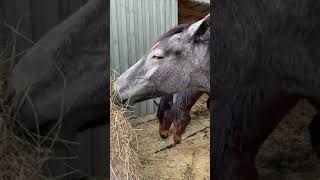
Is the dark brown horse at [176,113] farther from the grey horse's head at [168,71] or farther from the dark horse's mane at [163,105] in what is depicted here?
the grey horse's head at [168,71]

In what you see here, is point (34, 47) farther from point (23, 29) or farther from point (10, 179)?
point (10, 179)

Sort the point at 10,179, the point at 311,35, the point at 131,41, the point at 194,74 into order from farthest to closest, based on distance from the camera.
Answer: the point at 131,41 < the point at 194,74 < the point at 10,179 < the point at 311,35

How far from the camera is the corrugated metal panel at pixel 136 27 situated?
2348 millimetres

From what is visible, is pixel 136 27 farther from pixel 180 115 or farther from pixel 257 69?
pixel 257 69

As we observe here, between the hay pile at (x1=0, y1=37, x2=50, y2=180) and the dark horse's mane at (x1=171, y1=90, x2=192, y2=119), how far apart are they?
125 cm

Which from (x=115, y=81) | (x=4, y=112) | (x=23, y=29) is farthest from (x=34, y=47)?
(x=115, y=81)

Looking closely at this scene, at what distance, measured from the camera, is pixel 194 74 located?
2.06 meters

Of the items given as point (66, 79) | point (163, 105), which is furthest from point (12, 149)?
point (163, 105)

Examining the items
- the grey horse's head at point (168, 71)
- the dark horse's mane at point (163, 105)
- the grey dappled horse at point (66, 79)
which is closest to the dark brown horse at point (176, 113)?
the dark horse's mane at point (163, 105)

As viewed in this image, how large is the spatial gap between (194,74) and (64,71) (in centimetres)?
94

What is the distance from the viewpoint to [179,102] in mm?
2471

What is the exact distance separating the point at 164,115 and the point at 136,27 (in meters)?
0.53

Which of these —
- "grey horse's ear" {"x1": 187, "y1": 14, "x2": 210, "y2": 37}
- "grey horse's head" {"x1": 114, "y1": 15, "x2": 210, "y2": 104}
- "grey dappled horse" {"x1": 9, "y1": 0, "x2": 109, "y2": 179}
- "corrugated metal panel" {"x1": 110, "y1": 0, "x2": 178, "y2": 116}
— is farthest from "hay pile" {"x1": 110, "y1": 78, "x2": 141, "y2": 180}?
"grey dappled horse" {"x1": 9, "y1": 0, "x2": 109, "y2": 179}

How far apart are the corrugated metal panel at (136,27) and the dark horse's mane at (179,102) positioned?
0.13 meters
